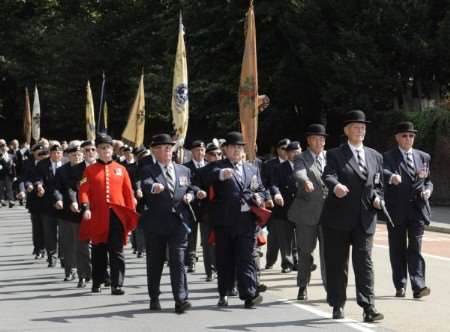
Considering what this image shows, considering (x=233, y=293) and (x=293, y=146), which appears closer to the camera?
A: (x=233, y=293)

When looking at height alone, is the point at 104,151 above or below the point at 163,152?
above

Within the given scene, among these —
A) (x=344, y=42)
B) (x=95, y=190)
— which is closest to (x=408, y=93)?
(x=344, y=42)

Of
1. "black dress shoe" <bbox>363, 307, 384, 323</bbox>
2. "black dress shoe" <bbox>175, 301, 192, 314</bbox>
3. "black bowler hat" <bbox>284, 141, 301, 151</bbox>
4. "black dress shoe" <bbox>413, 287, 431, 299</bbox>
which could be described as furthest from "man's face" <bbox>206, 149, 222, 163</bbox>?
"black dress shoe" <bbox>363, 307, 384, 323</bbox>

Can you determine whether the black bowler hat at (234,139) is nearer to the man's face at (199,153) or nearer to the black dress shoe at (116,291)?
the black dress shoe at (116,291)

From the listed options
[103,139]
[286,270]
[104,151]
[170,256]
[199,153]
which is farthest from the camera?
[199,153]

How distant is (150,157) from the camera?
14945mm

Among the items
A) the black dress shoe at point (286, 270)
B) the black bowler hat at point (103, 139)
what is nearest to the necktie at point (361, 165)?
the black bowler hat at point (103, 139)

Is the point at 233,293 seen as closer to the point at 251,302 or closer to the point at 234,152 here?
the point at 251,302

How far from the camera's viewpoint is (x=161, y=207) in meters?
10.3

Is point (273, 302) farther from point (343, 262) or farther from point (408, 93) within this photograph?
point (408, 93)

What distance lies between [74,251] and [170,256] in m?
3.28

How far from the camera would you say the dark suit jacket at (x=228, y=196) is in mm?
10453

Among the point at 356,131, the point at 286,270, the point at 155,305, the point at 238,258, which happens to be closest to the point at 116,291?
the point at 155,305

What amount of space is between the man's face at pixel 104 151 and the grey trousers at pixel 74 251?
1.37 metres
